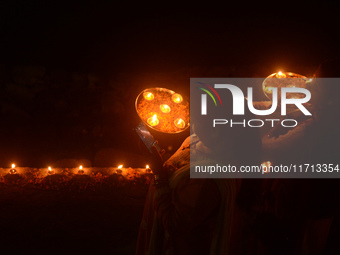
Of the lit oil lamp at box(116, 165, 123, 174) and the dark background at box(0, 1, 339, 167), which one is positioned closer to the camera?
the dark background at box(0, 1, 339, 167)

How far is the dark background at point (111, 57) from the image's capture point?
445 centimetres

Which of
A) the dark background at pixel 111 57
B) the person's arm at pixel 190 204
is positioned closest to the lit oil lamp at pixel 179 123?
the person's arm at pixel 190 204

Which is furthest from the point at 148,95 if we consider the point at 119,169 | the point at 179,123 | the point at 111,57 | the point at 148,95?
the point at 111,57

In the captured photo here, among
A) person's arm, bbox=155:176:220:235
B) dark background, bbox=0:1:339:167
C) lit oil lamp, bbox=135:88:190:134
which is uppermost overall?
dark background, bbox=0:1:339:167

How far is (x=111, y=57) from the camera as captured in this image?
5.31m

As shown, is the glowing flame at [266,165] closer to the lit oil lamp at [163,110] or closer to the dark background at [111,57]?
the lit oil lamp at [163,110]

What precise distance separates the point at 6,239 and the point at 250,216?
10.7 feet

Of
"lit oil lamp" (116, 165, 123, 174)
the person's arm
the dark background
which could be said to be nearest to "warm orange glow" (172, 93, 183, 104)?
the person's arm

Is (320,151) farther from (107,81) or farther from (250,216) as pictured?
(107,81)

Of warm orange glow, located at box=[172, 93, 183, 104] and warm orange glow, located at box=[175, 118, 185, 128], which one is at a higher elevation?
warm orange glow, located at box=[172, 93, 183, 104]

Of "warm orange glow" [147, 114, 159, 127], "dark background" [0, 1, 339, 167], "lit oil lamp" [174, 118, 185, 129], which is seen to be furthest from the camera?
"dark background" [0, 1, 339, 167]

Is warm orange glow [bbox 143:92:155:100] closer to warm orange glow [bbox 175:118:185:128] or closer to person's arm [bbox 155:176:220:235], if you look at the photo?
warm orange glow [bbox 175:118:185:128]

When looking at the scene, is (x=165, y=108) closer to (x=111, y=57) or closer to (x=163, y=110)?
(x=163, y=110)

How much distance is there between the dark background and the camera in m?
4.45
